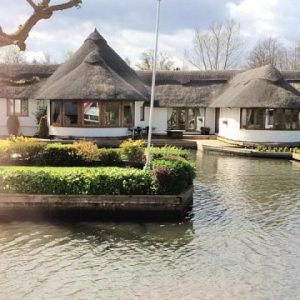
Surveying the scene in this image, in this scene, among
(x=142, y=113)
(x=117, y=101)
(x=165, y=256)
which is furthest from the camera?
(x=142, y=113)

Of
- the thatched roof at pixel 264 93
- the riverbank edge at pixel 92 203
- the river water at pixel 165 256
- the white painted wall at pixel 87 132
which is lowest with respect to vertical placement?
the river water at pixel 165 256

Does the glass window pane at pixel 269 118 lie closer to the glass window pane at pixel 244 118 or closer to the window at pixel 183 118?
the glass window pane at pixel 244 118

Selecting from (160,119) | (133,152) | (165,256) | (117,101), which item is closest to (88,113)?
(117,101)

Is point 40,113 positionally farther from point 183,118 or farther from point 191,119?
point 191,119

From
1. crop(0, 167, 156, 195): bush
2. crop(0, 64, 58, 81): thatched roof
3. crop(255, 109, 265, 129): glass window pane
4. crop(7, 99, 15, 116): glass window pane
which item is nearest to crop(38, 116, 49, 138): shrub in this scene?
crop(7, 99, 15, 116): glass window pane

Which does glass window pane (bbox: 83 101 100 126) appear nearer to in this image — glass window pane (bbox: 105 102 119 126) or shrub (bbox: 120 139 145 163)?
glass window pane (bbox: 105 102 119 126)

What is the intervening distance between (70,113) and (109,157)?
12.5 metres

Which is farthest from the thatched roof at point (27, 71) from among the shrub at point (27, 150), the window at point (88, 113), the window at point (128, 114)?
the shrub at point (27, 150)

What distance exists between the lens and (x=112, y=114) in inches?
1300

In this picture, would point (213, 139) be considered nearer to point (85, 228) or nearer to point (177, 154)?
point (177, 154)

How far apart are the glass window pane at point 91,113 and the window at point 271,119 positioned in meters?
9.89

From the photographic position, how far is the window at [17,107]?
123 feet

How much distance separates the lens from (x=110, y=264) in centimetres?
1088

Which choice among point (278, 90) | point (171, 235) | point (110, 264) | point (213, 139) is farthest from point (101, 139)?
point (110, 264)
